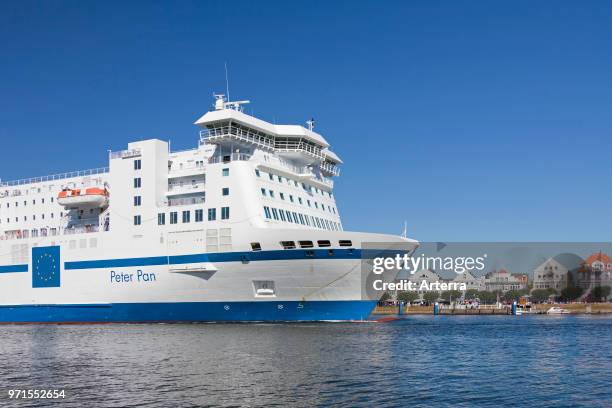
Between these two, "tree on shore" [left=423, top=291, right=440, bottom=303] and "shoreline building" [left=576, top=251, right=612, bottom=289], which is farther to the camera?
"tree on shore" [left=423, top=291, right=440, bottom=303]

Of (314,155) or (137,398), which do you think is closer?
(137,398)

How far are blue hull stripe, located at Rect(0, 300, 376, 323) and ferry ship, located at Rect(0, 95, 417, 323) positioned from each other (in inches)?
2.8

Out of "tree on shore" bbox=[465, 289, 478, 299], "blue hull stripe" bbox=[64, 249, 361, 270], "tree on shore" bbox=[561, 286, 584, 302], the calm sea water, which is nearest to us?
the calm sea water

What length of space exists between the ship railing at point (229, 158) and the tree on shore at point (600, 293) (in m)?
101

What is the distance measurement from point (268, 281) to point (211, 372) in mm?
17308

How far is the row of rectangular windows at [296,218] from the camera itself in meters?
43.3

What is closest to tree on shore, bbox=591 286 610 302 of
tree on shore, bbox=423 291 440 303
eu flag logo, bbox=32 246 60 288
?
tree on shore, bbox=423 291 440 303

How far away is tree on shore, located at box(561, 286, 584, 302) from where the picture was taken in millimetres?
128625

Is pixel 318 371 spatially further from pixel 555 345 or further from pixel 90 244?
pixel 90 244

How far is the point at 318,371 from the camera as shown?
77.9 ft

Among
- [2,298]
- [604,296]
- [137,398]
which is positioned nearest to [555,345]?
[137,398]

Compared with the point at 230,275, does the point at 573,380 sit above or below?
below

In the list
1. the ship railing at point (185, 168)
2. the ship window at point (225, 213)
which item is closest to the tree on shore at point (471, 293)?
the ship railing at point (185, 168)

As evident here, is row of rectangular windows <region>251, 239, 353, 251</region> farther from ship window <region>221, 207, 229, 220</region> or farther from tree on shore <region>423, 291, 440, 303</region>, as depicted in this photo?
tree on shore <region>423, 291, 440, 303</region>
